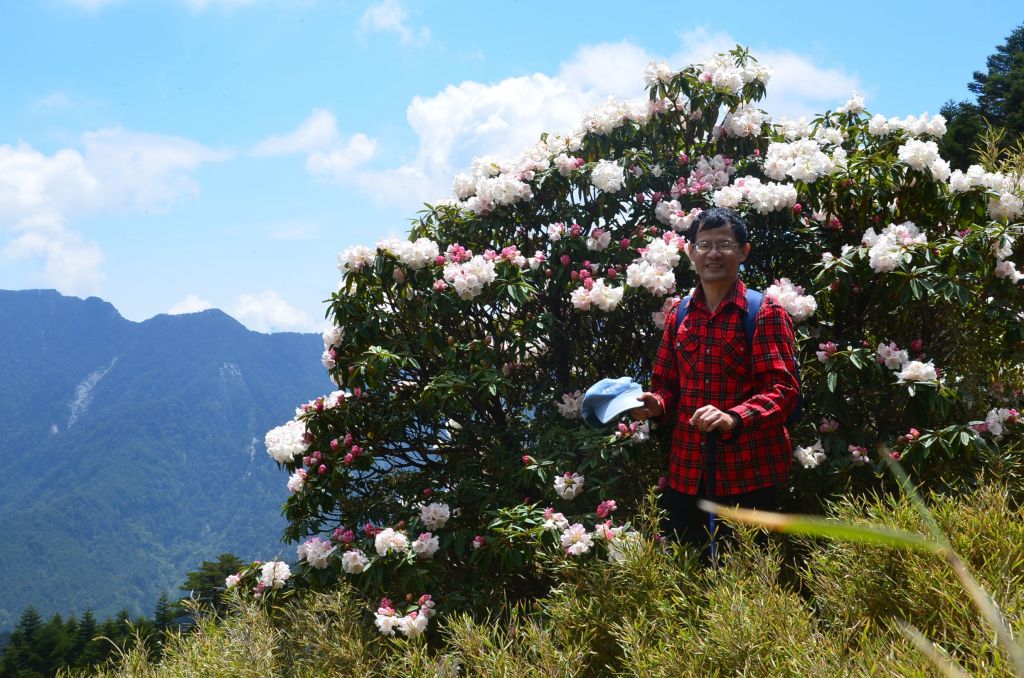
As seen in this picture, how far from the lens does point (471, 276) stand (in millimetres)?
4219

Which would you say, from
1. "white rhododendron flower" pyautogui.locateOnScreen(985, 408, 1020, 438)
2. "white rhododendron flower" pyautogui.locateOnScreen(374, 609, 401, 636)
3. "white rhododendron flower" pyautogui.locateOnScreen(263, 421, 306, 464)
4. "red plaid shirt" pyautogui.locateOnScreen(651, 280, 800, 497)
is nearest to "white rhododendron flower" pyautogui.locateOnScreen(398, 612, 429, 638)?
"white rhododendron flower" pyautogui.locateOnScreen(374, 609, 401, 636)

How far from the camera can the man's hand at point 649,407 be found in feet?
10.2

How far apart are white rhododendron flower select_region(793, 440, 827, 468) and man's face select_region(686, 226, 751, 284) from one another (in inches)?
41.7

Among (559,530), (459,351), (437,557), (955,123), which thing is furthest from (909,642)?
(955,123)

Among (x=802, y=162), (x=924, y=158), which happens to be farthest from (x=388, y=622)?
(x=924, y=158)

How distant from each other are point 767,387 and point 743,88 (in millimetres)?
2813

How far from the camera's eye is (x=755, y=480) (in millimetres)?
3076

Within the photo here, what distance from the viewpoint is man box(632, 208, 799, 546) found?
118 inches

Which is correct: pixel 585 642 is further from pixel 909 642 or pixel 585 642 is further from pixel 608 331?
pixel 608 331

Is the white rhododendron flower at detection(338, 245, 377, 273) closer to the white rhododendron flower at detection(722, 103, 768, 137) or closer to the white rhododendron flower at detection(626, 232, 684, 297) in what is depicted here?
the white rhododendron flower at detection(626, 232, 684, 297)

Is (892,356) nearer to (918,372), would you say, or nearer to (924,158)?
(918,372)

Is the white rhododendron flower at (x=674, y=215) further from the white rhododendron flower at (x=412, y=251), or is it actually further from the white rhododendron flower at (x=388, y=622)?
the white rhododendron flower at (x=388, y=622)

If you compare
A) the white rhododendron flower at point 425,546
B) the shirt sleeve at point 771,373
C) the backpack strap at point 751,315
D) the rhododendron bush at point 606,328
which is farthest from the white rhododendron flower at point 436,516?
the backpack strap at point 751,315

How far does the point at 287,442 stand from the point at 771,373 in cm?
279
